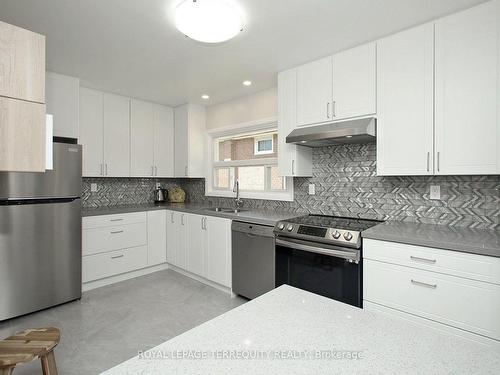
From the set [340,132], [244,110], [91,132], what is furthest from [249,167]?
[91,132]

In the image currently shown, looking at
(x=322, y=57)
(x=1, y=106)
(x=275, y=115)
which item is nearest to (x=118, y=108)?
(x=275, y=115)

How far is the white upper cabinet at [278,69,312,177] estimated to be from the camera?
2719 millimetres

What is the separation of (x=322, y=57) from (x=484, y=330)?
229 cm

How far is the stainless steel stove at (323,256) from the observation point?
6.60 feet

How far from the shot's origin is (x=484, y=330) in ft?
5.11

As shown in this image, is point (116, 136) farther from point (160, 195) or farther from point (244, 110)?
point (244, 110)

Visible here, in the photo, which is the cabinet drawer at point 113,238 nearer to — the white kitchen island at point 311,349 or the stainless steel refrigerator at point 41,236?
the stainless steel refrigerator at point 41,236

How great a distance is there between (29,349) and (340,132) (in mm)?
2436

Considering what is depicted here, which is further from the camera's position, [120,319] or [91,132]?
[91,132]

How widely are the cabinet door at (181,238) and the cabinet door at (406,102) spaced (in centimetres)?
238

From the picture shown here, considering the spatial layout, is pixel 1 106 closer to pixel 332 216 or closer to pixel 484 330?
pixel 332 216

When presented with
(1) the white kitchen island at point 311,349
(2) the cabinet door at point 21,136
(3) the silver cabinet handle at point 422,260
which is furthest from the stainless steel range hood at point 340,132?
(2) the cabinet door at point 21,136

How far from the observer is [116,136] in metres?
Result: 3.67

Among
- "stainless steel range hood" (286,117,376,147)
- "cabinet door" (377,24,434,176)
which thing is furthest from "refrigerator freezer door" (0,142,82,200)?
"cabinet door" (377,24,434,176)
